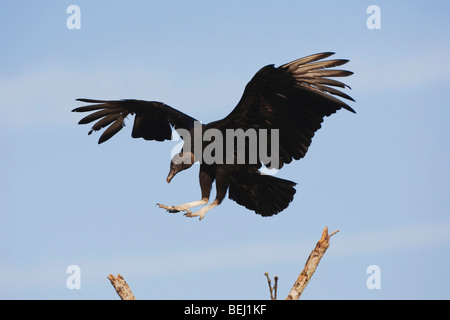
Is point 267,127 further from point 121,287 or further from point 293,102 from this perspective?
point 121,287

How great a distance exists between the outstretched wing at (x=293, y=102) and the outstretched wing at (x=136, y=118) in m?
0.88

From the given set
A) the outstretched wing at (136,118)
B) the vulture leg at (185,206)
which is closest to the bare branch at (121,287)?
the vulture leg at (185,206)

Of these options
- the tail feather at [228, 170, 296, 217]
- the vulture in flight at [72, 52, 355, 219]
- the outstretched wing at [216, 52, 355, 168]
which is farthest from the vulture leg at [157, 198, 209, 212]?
the outstretched wing at [216, 52, 355, 168]

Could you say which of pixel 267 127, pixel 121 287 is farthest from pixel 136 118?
pixel 121 287

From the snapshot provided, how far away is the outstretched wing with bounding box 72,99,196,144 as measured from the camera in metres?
7.27

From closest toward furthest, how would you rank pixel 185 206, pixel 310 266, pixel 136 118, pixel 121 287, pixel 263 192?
pixel 310 266
pixel 121 287
pixel 185 206
pixel 263 192
pixel 136 118

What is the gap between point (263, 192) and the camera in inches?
273

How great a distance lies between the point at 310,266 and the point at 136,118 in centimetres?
331

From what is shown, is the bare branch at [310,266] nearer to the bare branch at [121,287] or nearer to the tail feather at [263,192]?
the bare branch at [121,287]

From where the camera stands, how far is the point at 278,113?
661 cm

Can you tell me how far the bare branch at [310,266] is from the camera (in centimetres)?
490
